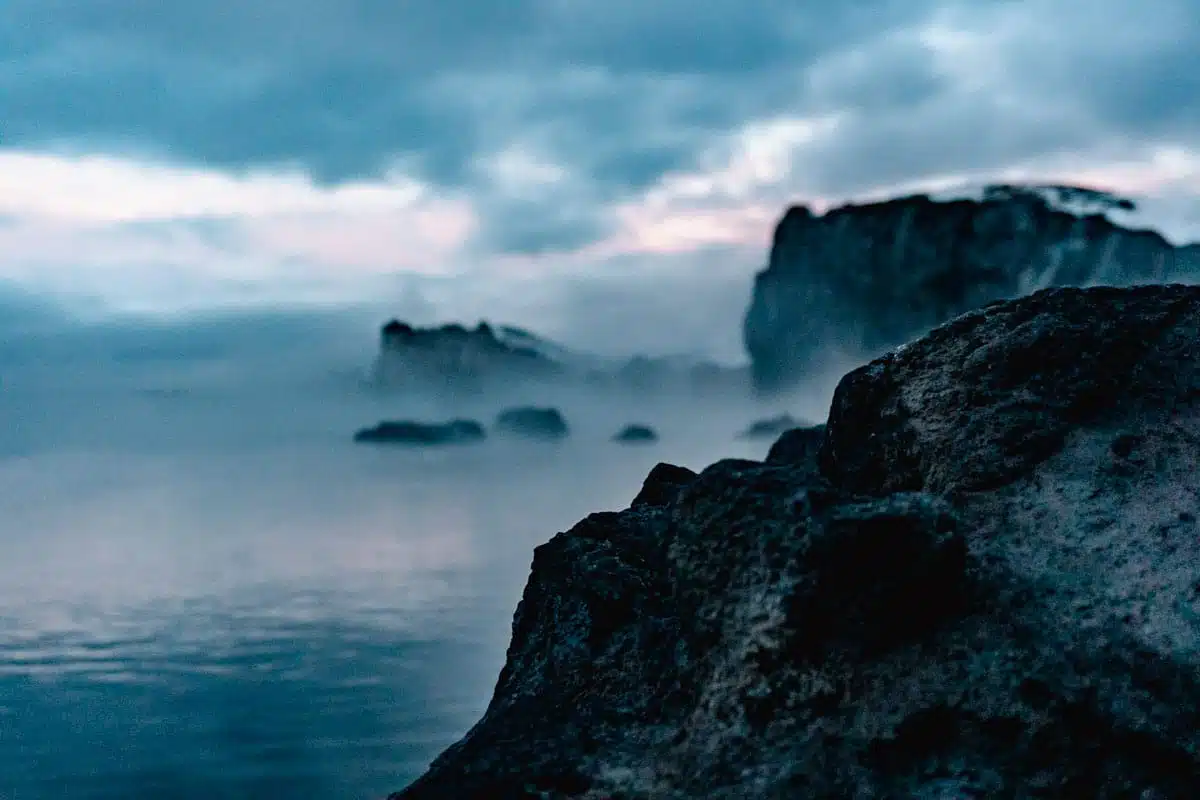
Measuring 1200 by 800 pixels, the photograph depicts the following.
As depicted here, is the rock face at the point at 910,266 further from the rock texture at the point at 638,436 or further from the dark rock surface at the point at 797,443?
the dark rock surface at the point at 797,443

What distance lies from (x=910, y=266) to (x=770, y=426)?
888 inches

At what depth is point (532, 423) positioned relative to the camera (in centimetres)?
12550

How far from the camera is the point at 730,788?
3.54m

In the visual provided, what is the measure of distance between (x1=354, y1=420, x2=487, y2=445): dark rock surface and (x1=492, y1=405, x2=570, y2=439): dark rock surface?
2.49 m

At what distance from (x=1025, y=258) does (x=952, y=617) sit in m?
57.4

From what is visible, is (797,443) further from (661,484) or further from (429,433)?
(429,433)

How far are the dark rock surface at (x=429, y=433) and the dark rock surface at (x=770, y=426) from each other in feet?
121

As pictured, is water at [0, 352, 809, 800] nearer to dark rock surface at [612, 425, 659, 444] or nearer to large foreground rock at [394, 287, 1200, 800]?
large foreground rock at [394, 287, 1200, 800]

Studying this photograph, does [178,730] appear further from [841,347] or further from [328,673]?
[841,347]

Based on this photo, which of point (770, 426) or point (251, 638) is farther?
point (770, 426)

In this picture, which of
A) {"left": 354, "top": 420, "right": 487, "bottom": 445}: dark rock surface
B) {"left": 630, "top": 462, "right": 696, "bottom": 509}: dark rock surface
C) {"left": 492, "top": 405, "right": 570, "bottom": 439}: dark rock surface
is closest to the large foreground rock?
{"left": 630, "top": 462, "right": 696, "bottom": 509}: dark rock surface

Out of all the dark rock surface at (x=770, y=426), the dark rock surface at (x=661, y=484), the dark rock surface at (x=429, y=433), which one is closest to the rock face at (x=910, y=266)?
the dark rock surface at (x=770, y=426)

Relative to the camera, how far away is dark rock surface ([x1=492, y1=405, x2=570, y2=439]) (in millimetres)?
121562

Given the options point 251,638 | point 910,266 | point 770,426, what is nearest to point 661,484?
point 251,638
